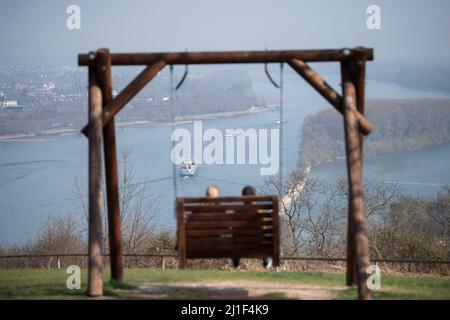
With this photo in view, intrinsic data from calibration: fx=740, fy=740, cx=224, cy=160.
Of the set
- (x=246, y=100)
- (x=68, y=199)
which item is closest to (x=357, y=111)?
(x=68, y=199)

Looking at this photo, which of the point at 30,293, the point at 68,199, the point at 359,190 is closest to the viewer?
the point at 359,190

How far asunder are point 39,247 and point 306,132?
1200 inches

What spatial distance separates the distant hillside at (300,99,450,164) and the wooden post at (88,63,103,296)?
49.7 metres

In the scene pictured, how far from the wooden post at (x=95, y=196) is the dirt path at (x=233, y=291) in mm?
604

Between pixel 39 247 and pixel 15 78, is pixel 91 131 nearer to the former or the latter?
pixel 39 247

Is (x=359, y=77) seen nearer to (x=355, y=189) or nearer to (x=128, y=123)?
(x=355, y=189)

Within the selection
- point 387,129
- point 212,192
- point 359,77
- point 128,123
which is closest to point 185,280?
point 212,192

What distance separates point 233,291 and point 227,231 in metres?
1.16

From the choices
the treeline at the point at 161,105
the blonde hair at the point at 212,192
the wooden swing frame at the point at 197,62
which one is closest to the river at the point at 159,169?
the treeline at the point at 161,105

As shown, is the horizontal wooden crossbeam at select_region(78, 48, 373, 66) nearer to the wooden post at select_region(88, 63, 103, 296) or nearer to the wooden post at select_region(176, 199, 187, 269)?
the wooden post at select_region(88, 63, 103, 296)

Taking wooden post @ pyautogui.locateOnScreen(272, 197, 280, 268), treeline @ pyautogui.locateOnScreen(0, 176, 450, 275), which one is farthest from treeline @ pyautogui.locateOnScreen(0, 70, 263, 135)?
wooden post @ pyautogui.locateOnScreen(272, 197, 280, 268)

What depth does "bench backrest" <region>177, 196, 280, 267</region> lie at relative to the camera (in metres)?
8.87

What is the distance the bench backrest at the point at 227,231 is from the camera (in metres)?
8.87

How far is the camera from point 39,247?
40.4m
